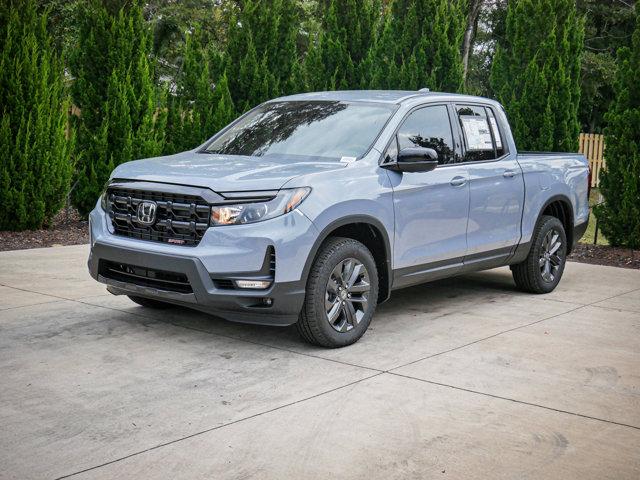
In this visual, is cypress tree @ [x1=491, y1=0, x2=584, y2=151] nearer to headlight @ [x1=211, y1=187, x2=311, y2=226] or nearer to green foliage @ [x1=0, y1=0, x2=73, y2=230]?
green foliage @ [x1=0, y1=0, x2=73, y2=230]

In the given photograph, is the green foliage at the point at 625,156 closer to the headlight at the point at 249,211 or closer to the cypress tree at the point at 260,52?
the cypress tree at the point at 260,52

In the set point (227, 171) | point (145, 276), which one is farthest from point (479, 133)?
point (145, 276)

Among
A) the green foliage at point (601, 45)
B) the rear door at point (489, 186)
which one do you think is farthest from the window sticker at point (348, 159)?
the green foliage at point (601, 45)

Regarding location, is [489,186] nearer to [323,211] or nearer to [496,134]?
[496,134]

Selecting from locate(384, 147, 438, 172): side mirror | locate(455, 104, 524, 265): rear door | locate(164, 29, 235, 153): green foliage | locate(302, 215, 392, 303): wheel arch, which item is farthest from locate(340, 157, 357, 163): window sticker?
locate(164, 29, 235, 153): green foliage

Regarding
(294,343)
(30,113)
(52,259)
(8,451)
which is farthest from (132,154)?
(8,451)

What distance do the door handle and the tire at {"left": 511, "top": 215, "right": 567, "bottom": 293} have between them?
151 cm

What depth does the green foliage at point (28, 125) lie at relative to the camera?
37.8 feet

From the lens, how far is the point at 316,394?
512cm

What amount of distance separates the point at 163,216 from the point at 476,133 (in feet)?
10.5

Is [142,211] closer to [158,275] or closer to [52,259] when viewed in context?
[158,275]

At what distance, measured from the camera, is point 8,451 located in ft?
13.5

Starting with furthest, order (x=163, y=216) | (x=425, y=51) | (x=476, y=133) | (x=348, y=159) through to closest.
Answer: (x=425, y=51)
(x=476, y=133)
(x=348, y=159)
(x=163, y=216)

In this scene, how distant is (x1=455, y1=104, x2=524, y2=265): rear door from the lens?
745 cm
